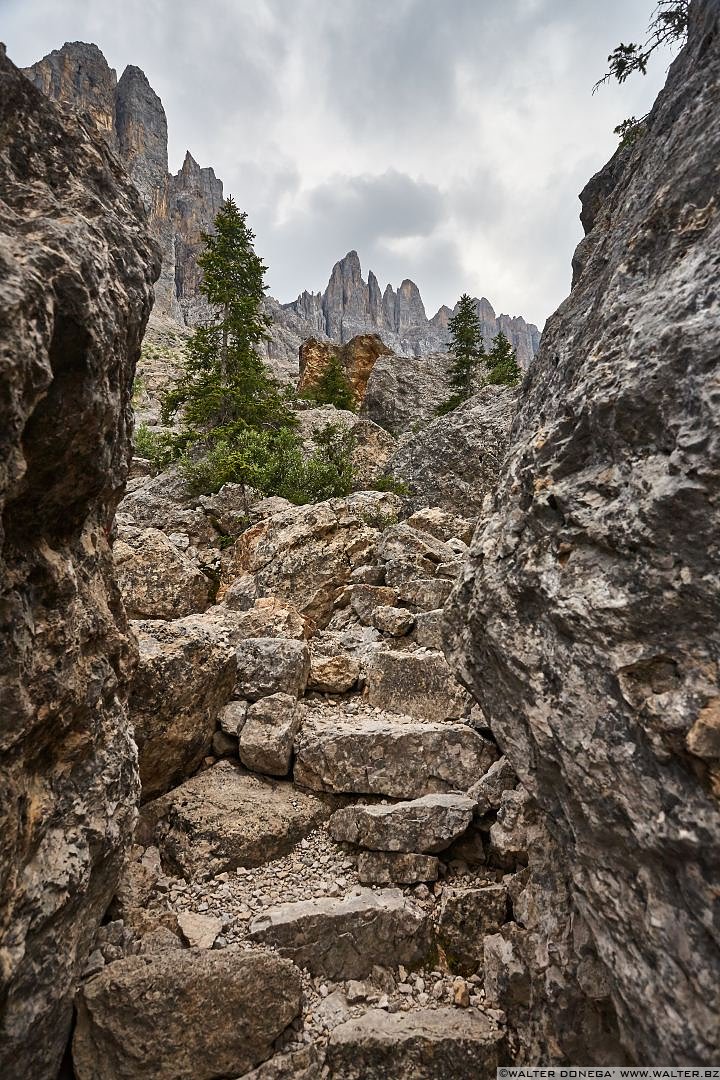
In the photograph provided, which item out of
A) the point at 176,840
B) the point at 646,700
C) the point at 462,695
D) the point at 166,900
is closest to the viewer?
the point at 646,700

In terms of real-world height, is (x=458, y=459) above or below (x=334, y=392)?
below

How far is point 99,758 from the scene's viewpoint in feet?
14.6

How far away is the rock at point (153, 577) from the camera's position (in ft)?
32.0

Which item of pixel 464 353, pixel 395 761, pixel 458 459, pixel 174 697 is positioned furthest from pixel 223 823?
pixel 464 353

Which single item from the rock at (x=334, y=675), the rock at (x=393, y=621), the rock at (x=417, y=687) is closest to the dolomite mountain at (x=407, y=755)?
the rock at (x=417, y=687)

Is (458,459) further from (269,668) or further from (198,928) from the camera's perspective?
(198,928)

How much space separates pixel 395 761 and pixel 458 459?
41.2ft

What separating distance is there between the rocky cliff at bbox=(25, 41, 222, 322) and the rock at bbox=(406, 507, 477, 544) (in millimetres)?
93114

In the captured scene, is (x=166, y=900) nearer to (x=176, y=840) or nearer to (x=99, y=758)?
(x=176, y=840)

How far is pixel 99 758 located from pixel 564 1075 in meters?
4.17

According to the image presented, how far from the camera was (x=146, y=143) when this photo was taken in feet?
361

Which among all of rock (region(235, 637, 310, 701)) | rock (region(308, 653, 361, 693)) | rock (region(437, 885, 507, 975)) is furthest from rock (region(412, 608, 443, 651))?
rock (region(437, 885, 507, 975))

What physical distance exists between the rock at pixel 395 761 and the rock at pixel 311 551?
159 inches

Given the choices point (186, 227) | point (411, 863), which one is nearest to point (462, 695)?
point (411, 863)
